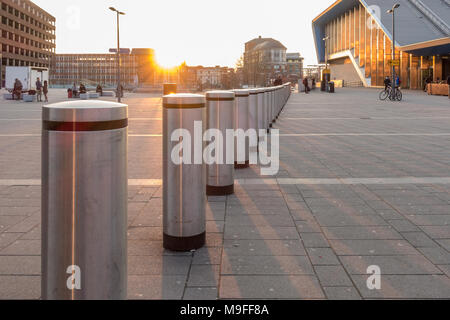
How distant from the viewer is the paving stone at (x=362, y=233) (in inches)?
155

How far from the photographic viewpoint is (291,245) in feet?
12.2

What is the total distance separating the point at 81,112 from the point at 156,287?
1.34 metres

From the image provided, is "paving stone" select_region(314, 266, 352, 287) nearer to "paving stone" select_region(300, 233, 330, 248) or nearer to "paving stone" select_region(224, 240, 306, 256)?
"paving stone" select_region(224, 240, 306, 256)

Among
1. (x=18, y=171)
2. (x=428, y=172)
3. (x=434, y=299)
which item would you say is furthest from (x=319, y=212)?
(x=18, y=171)

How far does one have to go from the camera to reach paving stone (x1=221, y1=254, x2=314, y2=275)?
3180mm

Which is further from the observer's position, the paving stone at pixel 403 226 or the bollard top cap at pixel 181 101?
the paving stone at pixel 403 226

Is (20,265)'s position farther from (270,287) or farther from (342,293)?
(342,293)

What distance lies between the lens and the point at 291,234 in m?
4.01

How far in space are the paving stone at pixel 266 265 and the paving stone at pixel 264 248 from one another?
0.08 m

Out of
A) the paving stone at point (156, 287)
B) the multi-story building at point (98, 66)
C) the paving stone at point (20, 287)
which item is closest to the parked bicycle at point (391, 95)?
the paving stone at point (156, 287)

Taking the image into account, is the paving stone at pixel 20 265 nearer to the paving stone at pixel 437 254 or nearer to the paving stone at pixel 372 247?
the paving stone at pixel 372 247

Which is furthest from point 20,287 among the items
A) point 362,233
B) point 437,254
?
point 437,254
